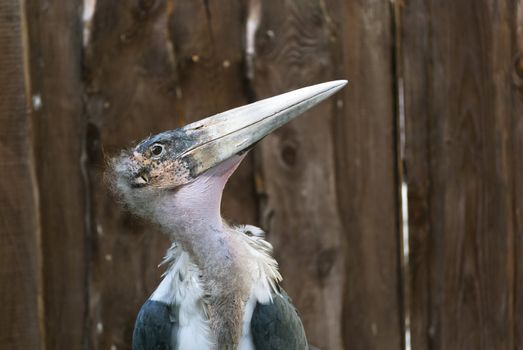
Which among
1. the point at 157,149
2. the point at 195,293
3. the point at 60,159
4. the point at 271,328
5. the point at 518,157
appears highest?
the point at 157,149

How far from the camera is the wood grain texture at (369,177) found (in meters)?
2.54

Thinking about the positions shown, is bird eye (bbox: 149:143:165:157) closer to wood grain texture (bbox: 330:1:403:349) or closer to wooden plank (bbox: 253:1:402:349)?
wooden plank (bbox: 253:1:402:349)

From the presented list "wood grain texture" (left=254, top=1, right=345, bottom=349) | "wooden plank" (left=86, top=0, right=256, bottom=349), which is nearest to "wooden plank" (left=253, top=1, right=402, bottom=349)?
"wood grain texture" (left=254, top=1, right=345, bottom=349)

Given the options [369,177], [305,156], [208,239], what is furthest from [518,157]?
[208,239]

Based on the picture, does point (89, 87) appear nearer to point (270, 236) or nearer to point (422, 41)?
point (270, 236)

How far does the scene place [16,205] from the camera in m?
2.49

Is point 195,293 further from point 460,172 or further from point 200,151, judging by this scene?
point 460,172

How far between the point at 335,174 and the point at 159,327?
2.49ft

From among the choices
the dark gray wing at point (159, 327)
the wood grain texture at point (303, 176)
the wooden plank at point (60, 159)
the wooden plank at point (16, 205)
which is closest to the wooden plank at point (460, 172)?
the wood grain texture at point (303, 176)

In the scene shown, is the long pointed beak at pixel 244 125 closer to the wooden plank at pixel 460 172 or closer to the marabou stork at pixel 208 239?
the marabou stork at pixel 208 239

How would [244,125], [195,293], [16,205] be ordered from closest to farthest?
[244,125] → [195,293] → [16,205]

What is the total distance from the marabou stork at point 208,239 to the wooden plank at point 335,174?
0.44 metres

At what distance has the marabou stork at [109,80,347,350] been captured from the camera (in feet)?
6.24

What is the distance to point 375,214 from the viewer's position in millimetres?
2598
